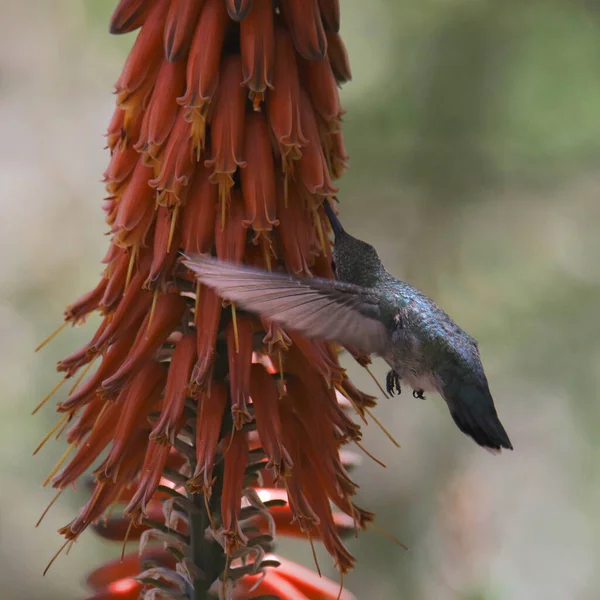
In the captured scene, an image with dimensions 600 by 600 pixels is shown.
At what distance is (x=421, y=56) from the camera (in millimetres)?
5453

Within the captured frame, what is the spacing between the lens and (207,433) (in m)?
1.86

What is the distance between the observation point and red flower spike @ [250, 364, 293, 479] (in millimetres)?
1849

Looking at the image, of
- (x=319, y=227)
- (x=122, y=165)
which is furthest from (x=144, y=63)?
(x=319, y=227)

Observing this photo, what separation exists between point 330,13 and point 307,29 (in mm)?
136

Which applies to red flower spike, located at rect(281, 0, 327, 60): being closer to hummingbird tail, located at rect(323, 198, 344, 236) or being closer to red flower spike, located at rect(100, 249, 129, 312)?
hummingbird tail, located at rect(323, 198, 344, 236)

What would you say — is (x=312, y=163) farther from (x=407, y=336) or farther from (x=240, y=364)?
(x=407, y=336)

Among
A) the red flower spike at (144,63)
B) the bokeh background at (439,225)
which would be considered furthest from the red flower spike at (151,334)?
the bokeh background at (439,225)

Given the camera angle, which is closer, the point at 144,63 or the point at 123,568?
the point at 144,63

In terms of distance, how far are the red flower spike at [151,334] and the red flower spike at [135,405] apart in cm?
5

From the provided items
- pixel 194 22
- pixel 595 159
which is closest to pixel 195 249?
pixel 194 22

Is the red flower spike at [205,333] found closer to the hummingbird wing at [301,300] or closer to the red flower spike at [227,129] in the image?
the hummingbird wing at [301,300]

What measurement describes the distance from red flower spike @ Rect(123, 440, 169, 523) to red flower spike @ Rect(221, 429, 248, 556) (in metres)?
0.15

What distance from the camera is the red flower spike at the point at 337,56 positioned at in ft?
6.64

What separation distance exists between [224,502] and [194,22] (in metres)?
1.07
